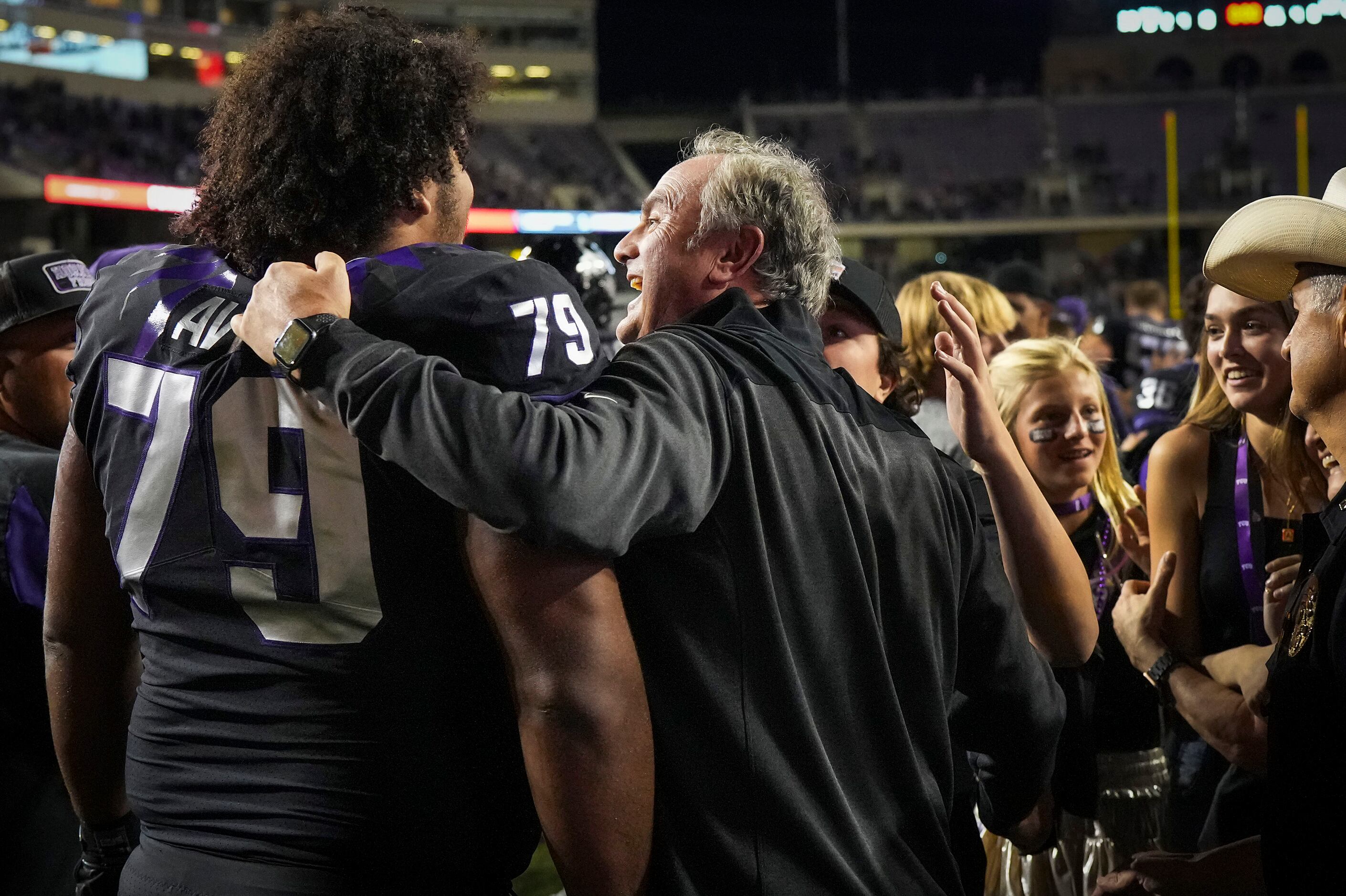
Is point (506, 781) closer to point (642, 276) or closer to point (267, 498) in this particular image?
point (267, 498)

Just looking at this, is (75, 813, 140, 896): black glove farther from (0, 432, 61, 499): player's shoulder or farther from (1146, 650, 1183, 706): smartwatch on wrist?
(1146, 650, 1183, 706): smartwatch on wrist

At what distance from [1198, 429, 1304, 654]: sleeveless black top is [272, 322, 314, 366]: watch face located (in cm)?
223

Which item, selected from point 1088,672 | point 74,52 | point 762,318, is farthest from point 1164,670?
point 74,52

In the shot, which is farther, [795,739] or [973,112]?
[973,112]

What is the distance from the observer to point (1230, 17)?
3634 centimetres

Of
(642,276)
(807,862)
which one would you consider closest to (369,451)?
(642,276)

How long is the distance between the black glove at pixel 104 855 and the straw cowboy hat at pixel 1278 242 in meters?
2.09

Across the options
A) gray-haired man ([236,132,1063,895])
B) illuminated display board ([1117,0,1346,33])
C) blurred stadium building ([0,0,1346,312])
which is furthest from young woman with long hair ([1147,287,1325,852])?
illuminated display board ([1117,0,1346,33])

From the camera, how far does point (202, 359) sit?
60.4 inches

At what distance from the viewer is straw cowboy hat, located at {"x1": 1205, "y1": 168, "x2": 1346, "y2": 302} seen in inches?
73.7

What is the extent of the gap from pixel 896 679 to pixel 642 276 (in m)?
0.74

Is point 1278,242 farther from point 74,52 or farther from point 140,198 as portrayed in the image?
point 74,52

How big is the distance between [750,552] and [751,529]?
0.10 ft

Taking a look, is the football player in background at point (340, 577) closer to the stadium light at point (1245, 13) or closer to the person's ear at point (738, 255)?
the person's ear at point (738, 255)
